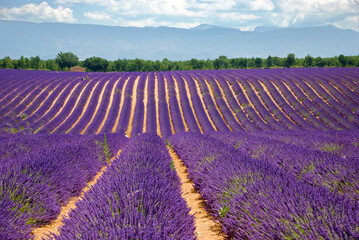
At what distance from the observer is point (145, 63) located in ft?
232

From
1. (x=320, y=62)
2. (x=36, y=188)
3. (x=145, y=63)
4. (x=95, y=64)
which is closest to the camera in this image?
(x=36, y=188)

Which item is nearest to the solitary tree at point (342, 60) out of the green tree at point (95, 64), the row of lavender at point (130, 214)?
the green tree at point (95, 64)

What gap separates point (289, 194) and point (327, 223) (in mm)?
954

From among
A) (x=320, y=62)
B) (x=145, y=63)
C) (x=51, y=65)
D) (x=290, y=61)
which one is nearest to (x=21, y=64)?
(x=51, y=65)

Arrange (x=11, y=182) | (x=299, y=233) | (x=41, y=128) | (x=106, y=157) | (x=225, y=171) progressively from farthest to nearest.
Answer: (x=41, y=128) → (x=106, y=157) → (x=225, y=171) → (x=11, y=182) → (x=299, y=233)

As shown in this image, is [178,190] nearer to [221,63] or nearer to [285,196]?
[285,196]

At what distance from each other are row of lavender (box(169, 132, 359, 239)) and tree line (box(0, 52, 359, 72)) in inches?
2543

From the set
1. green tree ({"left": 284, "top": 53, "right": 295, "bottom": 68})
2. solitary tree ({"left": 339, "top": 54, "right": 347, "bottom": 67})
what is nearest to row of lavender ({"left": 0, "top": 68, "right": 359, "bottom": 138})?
green tree ({"left": 284, "top": 53, "right": 295, "bottom": 68})

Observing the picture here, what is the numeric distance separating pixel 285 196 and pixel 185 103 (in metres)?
26.0

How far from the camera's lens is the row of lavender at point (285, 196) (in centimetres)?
288

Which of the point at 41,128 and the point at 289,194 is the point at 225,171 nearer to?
the point at 289,194

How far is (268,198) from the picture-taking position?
3.83m

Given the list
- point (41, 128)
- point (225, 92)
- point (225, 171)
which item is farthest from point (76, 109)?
point (225, 171)

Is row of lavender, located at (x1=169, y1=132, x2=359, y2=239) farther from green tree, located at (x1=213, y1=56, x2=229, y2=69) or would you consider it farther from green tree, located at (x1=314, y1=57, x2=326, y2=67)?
green tree, located at (x1=314, y1=57, x2=326, y2=67)
